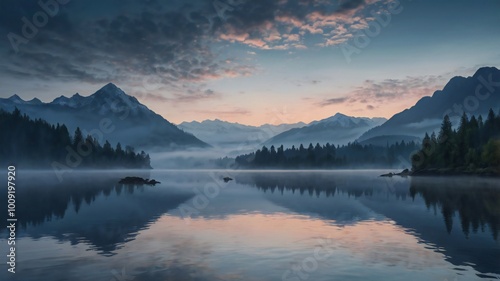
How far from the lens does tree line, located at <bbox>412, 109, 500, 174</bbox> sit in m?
147

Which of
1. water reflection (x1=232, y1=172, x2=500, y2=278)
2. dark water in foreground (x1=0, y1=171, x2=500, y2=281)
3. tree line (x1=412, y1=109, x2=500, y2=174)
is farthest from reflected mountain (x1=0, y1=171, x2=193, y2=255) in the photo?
tree line (x1=412, y1=109, x2=500, y2=174)

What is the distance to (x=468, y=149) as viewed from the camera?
16762cm

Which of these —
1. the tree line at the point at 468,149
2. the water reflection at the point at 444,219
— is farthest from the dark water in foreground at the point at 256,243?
the tree line at the point at 468,149

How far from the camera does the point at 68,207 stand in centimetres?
5997

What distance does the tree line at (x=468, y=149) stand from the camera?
14675 cm

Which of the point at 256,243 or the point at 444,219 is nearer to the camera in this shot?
the point at 256,243

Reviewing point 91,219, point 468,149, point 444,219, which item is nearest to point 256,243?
point 91,219

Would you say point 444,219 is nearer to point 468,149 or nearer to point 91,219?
point 91,219

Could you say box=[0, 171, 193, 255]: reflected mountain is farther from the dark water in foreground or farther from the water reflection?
the water reflection

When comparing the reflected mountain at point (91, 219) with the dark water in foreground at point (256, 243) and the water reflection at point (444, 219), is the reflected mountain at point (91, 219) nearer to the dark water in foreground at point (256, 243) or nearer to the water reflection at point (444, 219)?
the dark water in foreground at point (256, 243)

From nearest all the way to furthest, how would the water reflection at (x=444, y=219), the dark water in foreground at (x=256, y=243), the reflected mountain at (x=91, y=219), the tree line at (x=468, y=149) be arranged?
1. the dark water in foreground at (x=256, y=243)
2. the water reflection at (x=444, y=219)
3. the reflected mountain at (x=91, y=219)
4. the tree line at (x=468, y=149)

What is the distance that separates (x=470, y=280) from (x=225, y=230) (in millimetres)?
24064

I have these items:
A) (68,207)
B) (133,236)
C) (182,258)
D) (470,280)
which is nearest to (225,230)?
(133,236)

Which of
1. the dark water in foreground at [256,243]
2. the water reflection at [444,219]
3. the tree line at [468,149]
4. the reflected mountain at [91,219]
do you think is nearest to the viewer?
the dark water in foreground at [256,243]
